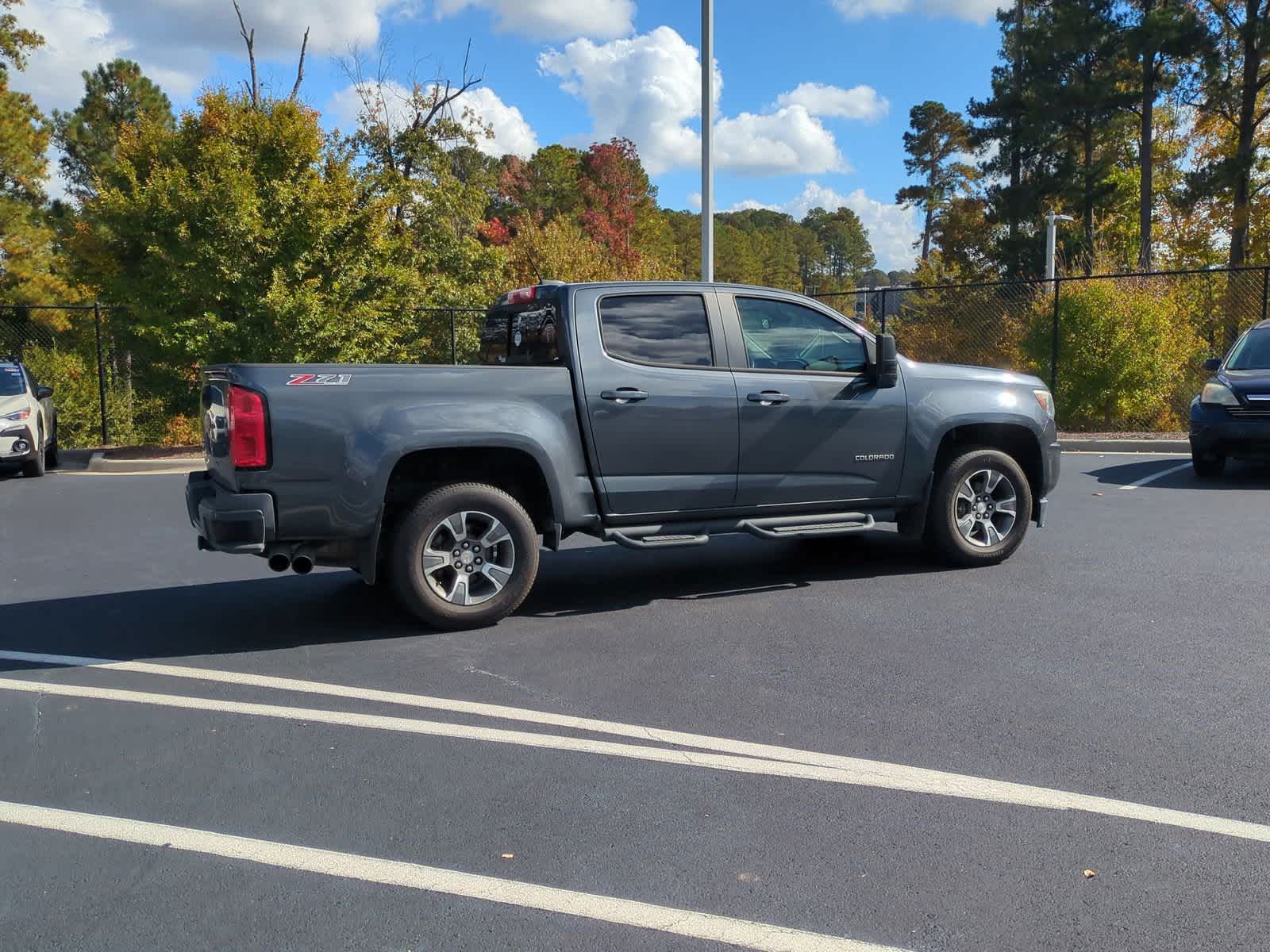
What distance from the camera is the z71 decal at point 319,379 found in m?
5.55

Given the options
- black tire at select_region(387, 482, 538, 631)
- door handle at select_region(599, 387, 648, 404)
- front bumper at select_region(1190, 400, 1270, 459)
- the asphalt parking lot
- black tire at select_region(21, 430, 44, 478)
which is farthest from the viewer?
black tire at select_region(21, 430, 44, 478)

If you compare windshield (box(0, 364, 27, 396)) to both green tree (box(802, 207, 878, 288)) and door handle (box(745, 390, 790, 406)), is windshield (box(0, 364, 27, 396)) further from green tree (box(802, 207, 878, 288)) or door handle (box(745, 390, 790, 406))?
green tree (box(802, 207, 878, 288))

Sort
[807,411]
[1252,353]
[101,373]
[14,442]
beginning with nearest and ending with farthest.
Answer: [807,411] → [1252,353] → [14,442] → [101,373]

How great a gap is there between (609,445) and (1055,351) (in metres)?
12.2

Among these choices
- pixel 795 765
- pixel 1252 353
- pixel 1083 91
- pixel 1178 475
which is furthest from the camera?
pixel 1083 91

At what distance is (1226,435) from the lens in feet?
36.3

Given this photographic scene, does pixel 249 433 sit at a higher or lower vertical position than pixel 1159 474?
higher

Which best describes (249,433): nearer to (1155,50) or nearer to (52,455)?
(52,455)

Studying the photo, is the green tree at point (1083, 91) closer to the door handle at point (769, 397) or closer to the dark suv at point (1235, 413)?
the dark suv at point (1235, 413)

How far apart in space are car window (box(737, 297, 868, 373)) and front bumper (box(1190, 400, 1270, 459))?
6.05m

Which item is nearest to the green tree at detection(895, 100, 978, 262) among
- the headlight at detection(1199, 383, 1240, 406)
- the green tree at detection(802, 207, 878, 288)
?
the headlight at detection(1199, 383, 1240, 406)

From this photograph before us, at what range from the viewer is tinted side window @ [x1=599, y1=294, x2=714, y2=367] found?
648 centimetres

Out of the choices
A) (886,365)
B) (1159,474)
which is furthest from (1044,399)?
(1159,474)

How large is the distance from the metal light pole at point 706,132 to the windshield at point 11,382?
8.96m
